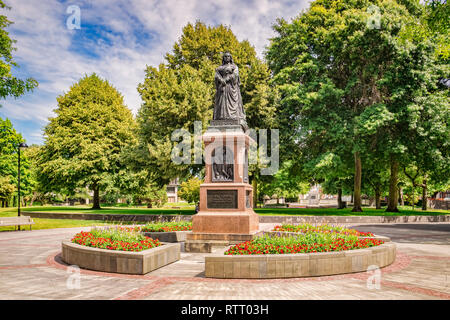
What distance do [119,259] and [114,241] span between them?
1.33 meters

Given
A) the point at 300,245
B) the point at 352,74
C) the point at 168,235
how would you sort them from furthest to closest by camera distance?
1. the point at 352,74
2. the point at 168,235
3. the point at 300,245

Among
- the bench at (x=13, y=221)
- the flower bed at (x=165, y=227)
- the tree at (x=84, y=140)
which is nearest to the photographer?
the flower bed at (x=165, y=227)

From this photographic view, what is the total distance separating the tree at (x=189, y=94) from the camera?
26422 mm

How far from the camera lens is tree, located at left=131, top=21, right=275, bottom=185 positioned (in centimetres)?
2642

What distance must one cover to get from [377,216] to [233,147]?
58.0 feet

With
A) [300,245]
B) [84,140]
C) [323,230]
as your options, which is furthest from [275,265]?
[84,140]

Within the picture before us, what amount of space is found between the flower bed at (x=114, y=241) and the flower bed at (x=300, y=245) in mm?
2518

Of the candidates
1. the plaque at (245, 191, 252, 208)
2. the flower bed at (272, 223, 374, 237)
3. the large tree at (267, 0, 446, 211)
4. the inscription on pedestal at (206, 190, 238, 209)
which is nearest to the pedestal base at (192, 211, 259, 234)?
the inscription on pedestal at (206, 190, 238, 209)

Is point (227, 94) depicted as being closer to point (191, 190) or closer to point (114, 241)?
point (114, 241)

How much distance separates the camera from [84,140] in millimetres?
34438

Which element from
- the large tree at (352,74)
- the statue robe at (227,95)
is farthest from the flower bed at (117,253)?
the large tree at (352,74)

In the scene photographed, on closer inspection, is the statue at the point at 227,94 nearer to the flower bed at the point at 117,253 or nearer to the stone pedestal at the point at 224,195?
the stone pedestal at the point at 224,195

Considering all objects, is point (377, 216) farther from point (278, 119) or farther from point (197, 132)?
point (197, 132)
